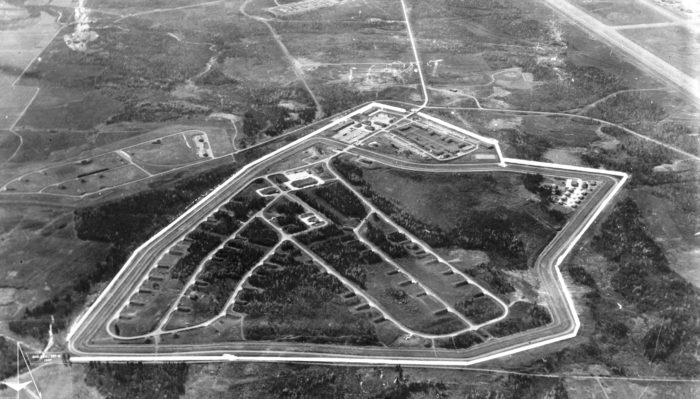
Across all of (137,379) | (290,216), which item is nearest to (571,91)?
(290,216)

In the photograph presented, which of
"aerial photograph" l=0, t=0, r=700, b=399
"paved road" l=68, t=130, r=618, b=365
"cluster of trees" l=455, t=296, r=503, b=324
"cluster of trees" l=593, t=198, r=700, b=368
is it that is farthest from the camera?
"cluster of trees" l=455, t=296, r=503, b=324

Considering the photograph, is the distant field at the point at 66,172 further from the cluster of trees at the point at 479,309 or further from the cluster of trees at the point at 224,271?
the cluster of trees at the point at 479,309

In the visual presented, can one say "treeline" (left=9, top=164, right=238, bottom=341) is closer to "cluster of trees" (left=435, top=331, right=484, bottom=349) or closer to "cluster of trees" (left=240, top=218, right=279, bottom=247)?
"cluster of trees" (left=240, top=218, right=279, bottom=247)

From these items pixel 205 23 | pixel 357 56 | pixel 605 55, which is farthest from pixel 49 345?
pixel 605 55

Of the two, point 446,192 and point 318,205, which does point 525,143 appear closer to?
point 446,192

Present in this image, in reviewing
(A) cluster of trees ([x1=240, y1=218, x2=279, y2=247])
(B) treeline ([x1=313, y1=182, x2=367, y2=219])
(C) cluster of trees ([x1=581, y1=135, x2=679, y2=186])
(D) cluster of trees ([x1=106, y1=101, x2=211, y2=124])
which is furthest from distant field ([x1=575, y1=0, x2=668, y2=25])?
(A) cluster of trees ([x1=240, y1=218, x2=279, y2=247])

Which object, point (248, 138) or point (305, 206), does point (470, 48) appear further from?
point (305, 206)

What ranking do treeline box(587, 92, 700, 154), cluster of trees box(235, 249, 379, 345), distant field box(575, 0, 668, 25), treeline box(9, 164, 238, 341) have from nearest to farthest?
cluster of trees box(235, 249, 379, 345), treeline box(9, 164, 238, 341), treeline box(587, 92, 700, 154), distant field box(575, 0, 668, 25)
